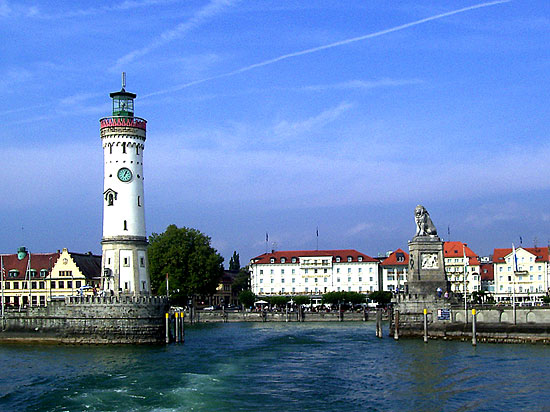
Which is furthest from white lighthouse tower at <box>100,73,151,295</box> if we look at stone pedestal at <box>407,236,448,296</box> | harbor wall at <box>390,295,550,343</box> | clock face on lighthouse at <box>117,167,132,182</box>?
stone pedestal at <box>407,236,448,296</box>

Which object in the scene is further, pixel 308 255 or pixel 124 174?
pixel 308 255

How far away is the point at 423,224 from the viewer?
7894cm

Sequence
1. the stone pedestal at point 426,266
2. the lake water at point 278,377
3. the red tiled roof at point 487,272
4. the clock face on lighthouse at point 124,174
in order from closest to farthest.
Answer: the lake water at point 278,377 < the clock face on lighthouse at point 124,174 < the stone pedestal at point 426,266 < the red tiled roof at point 487,272

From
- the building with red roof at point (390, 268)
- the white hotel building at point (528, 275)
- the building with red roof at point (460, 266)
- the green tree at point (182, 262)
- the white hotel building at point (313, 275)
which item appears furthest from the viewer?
the building with red roof at point (390, 268)

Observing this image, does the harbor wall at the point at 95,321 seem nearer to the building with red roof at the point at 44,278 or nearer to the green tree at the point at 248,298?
the building with red roof at the point at 44,278

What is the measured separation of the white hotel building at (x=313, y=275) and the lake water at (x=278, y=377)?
258 feet

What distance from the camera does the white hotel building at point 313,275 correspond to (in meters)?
150

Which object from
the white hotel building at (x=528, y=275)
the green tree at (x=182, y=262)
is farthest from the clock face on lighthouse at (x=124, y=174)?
the white hotel building at (x=528, y=275)

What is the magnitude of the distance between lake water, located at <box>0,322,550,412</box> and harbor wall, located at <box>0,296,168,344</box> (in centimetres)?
197

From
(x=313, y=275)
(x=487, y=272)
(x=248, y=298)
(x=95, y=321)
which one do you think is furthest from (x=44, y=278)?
(x=487, y=272)

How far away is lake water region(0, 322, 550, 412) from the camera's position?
129ft

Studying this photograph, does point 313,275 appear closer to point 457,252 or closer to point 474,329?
point 457,252

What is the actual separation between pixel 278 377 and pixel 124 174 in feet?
108

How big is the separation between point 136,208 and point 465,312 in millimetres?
33116
